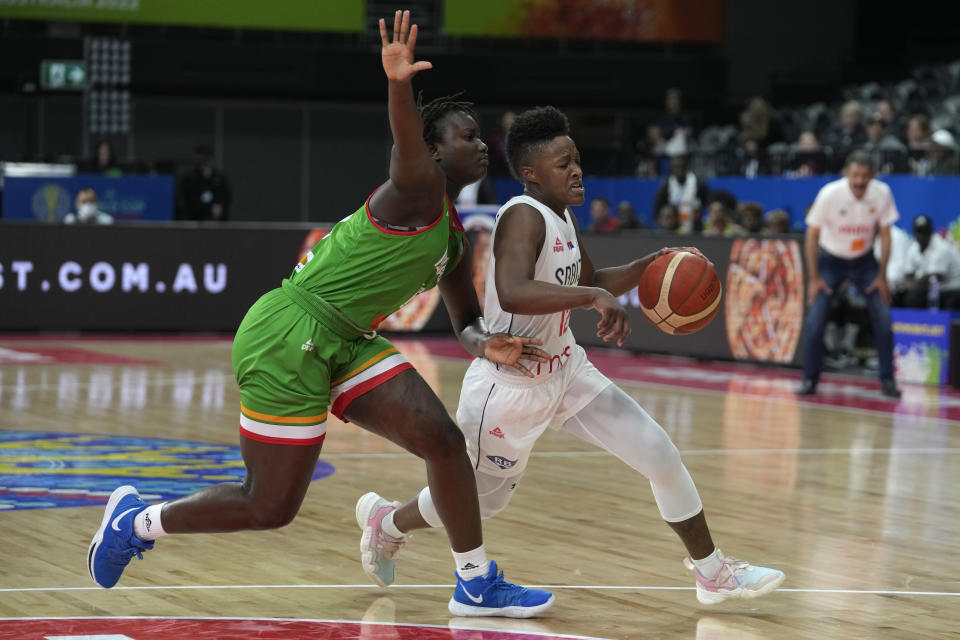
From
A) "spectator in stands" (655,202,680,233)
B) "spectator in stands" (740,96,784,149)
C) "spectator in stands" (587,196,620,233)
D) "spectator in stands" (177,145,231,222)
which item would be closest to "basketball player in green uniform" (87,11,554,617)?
"spectator in stands" (655,202,680,233)

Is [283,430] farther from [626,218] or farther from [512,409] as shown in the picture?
[626,218]

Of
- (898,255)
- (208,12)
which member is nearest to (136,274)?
(208,12)

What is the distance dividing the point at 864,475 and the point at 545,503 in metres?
2.14

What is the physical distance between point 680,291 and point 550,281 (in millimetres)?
448

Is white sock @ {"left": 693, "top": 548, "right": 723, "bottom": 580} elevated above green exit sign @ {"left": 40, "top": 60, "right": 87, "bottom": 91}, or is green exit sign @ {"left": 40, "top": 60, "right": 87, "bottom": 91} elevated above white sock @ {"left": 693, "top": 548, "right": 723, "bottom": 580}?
green exit sign @ {"left": 40, "top": 60, "right": 87, "bottom": 91}

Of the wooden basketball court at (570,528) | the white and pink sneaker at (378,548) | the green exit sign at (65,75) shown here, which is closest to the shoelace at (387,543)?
the white and pink sneaker at (378,548)

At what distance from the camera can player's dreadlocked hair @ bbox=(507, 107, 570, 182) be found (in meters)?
5.16

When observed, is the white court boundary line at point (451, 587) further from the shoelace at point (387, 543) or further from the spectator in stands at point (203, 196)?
the spectator in stands at point (203, 196)

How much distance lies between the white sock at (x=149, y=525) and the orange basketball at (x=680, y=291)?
1.80 m

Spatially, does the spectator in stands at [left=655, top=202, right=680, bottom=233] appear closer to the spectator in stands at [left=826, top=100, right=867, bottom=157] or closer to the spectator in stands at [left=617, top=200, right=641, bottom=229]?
the spectator in stands at [left=617, top=200, right=641, bottom=229]

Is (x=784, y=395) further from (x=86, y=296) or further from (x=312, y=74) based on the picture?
(x=312, y=74)

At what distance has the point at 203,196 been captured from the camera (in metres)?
19.9

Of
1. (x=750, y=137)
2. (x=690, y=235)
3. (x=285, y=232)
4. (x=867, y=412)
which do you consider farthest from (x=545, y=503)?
(x=750, y=137)

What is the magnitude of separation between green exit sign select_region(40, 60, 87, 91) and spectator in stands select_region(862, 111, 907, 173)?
11.8 meters
